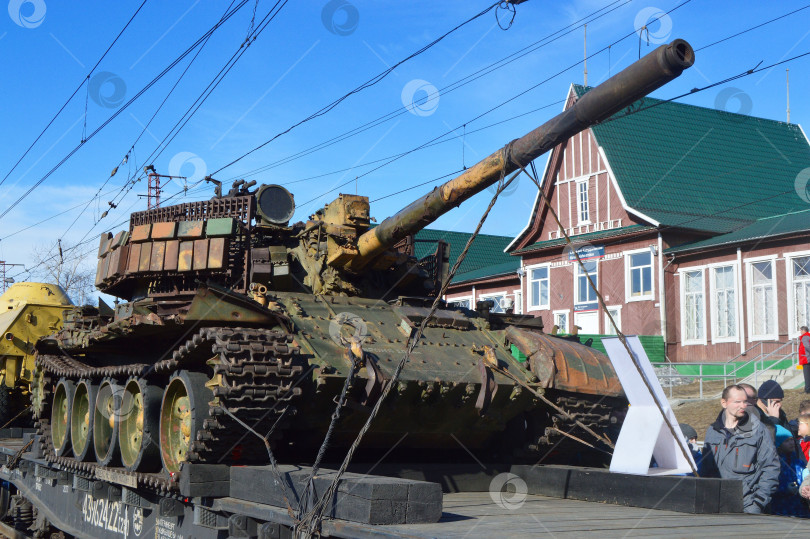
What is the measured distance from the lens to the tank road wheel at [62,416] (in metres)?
10.6

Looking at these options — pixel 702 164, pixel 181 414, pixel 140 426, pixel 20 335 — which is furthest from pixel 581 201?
pixel 181 414

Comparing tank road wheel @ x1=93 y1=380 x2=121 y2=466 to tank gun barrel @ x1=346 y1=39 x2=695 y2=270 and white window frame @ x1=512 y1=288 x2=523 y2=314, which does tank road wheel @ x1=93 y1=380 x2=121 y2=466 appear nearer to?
tank gun barrel @ x1=346 y1=39 x2=695 y2=270

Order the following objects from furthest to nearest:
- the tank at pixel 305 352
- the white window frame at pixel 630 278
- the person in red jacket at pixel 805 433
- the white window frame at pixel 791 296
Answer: the white window frame at pixel 630 278
the white window frame at pixel 791 296
the tank at pixel 305 352
the person in red jacket at pixel 805 433

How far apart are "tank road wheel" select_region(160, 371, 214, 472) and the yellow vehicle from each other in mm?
7657

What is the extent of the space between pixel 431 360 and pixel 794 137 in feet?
92.1

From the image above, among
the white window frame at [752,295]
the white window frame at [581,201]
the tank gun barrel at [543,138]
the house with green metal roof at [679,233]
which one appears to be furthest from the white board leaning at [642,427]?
the white window frame at [581,201]

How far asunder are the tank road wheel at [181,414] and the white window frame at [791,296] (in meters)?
19.2

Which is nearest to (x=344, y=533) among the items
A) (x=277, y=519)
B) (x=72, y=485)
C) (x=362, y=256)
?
(x=277, y=519)

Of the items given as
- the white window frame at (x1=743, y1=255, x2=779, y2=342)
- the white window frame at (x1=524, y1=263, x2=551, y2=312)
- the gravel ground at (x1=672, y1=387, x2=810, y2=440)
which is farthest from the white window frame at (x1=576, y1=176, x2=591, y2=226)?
the gravel ground at (x1=672, y1=387, x2=810, y2=440)

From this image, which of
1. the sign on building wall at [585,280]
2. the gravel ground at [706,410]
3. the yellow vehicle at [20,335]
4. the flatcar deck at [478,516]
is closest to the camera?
the flatcar deck at [478,516]

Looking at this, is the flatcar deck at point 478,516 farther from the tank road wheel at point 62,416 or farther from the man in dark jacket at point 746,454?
the man in dark jacket at point 746,454

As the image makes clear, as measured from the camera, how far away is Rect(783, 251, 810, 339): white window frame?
23.4m

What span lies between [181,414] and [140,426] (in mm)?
667

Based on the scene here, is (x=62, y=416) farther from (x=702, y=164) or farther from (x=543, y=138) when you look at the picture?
(x=702, y=164)
